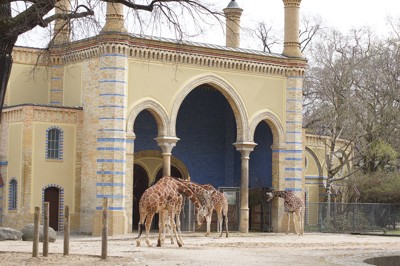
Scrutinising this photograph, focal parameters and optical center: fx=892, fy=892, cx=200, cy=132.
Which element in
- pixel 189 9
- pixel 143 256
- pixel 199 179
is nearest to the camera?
pixel 189 9

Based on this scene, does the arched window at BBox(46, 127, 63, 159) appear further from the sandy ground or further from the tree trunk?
the tree trunk

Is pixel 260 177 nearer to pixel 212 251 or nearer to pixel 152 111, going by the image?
pixel 152 111

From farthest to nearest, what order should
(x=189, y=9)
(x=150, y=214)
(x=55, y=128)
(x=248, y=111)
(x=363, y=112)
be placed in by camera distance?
(x=363, y=112) < (x=248, y=111) < (x=55, y=128) < (x=150, y=214) < (x=189, y=9)

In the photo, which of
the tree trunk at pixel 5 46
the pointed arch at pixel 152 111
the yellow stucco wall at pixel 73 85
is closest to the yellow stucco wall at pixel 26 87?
the yellow stucco wall at pixel 73 85

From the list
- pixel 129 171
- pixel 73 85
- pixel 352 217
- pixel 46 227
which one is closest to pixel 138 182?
pixel 129 171

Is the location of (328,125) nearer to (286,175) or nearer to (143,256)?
(286,175)

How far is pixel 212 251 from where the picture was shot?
91.0ft

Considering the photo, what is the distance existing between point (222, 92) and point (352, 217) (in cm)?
977

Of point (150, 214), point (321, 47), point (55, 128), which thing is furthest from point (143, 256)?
point (321, 47)

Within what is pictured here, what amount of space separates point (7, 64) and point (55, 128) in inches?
739

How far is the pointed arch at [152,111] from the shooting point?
37.6 meters

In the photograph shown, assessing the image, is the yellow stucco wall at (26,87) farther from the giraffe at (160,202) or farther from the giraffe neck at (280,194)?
the giraffe at (160,202)

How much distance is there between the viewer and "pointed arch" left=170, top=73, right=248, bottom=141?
39.1 meters

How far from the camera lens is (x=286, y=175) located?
140 feet
